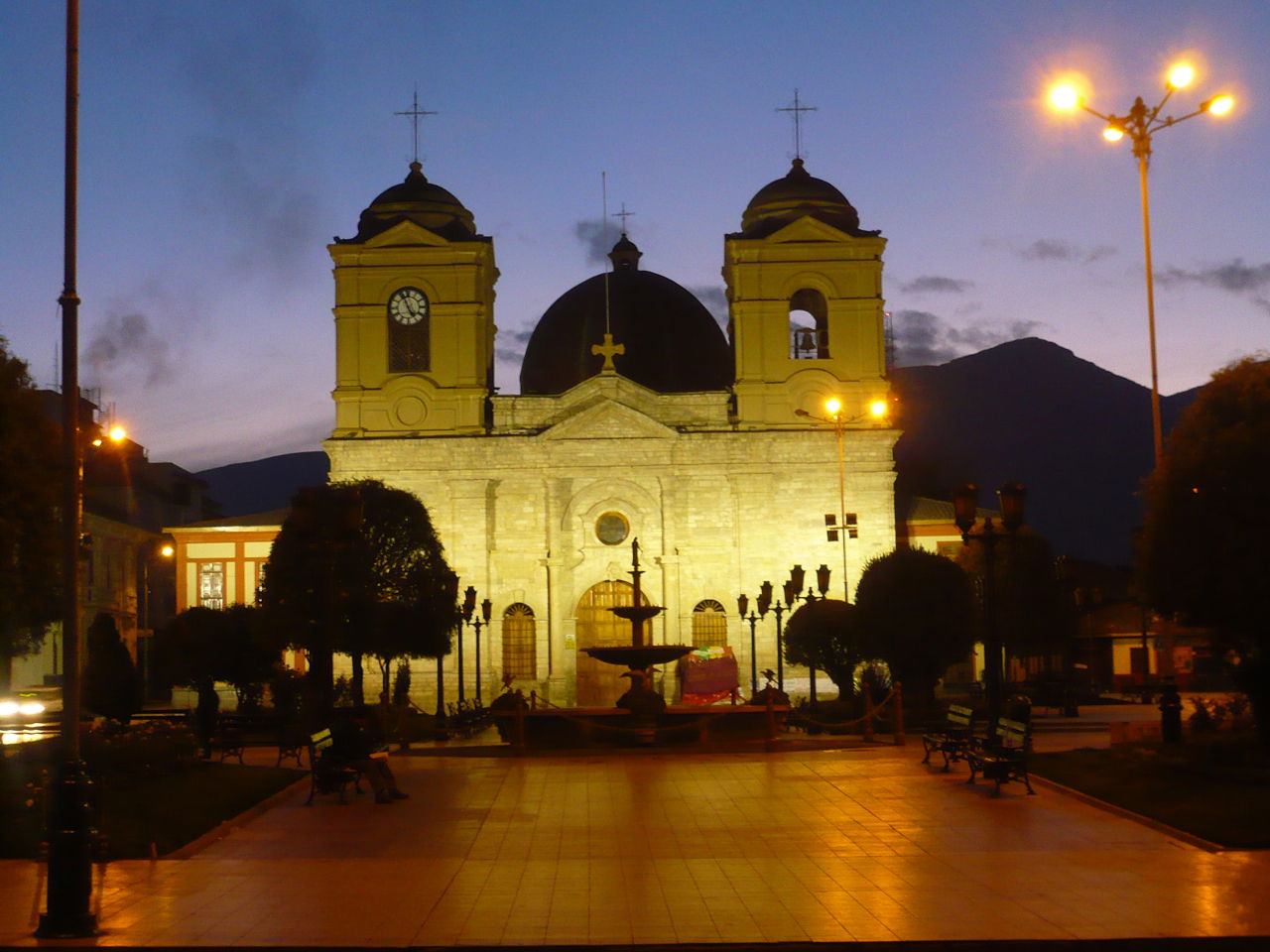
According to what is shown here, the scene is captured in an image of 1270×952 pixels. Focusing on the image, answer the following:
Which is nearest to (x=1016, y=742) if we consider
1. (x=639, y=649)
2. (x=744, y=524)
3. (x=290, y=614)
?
(x=639, y=649)

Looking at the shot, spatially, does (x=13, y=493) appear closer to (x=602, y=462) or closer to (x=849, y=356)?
(x=602, y=462)

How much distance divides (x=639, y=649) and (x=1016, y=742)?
1149cm

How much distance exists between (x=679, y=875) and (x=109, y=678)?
91.6 feet

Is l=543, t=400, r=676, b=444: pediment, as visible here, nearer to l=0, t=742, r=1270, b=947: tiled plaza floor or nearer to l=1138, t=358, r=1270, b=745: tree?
l=1138, t=358, r=1270, b=745: tree

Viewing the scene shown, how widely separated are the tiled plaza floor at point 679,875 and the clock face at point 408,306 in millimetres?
38231

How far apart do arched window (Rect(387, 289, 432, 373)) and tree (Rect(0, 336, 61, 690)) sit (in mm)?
35588

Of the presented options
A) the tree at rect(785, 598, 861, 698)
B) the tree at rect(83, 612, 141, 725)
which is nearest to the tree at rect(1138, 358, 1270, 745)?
the tree at rect(785, 598, 861, 698)

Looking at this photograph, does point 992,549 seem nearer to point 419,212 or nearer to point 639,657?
point 639,657

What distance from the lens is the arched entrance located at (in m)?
57.5

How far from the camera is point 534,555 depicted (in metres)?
57.7

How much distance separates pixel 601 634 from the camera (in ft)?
190

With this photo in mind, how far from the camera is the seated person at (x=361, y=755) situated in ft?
72.3

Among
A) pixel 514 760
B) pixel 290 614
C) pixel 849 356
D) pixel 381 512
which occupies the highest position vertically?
pixel 849 356

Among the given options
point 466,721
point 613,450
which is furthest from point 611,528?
point 466,721
